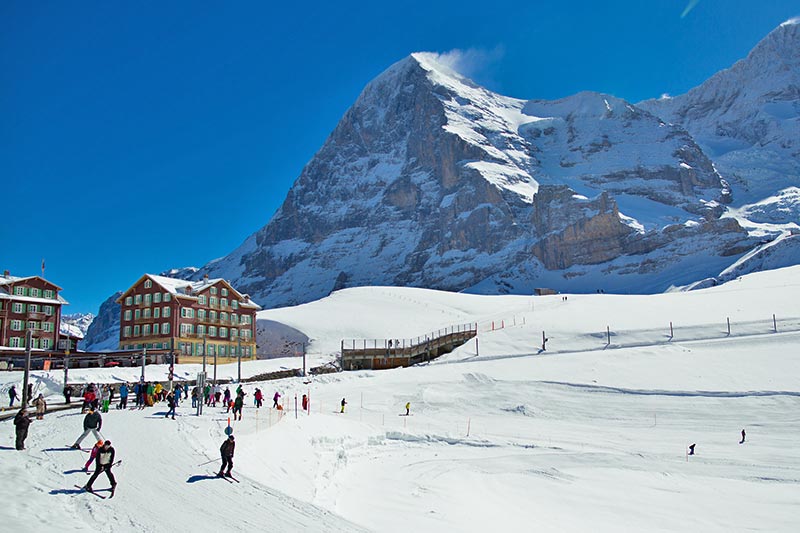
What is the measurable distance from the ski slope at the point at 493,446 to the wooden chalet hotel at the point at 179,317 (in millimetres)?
15900

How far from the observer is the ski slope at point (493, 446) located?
16578 mm

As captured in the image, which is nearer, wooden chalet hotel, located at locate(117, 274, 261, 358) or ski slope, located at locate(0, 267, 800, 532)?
ski slope, located at locate(0, 267, 800, 532)

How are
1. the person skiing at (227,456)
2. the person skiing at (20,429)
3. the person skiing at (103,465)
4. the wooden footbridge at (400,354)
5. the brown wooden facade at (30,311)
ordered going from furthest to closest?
the wooden footbridge at (400,354)
the brown wooden facade at (30,311)
the person skiing at (20,429)
the person skiing at (227,456)
the person skiing at (103,465)

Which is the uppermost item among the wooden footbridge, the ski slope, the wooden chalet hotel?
the wooden chalet hotel

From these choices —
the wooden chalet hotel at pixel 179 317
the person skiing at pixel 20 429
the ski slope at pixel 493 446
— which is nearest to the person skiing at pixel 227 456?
the ski slope at pixel 493 446

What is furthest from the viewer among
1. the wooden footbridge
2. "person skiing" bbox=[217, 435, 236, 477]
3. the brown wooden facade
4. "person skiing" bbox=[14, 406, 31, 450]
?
the wooden footbridge

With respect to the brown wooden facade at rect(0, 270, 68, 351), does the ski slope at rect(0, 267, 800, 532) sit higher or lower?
lower

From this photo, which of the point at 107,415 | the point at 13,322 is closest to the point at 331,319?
the point at 13,322

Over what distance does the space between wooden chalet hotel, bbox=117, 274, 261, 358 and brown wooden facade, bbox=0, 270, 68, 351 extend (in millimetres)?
6975

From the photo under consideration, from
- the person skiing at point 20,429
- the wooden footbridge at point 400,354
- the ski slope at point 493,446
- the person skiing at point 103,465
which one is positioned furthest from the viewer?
the wooden footbridge at point 400,354

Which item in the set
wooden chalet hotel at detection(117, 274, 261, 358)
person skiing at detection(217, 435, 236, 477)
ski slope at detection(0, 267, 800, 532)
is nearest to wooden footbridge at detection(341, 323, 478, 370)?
ski slope at detection(0, 267, 800, 532)

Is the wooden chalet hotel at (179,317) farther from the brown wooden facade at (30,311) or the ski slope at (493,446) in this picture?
the ski slope at (493,446)

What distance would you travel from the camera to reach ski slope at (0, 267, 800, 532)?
1658cm

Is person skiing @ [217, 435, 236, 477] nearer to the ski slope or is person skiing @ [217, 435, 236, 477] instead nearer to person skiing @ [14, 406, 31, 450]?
the ski slope
